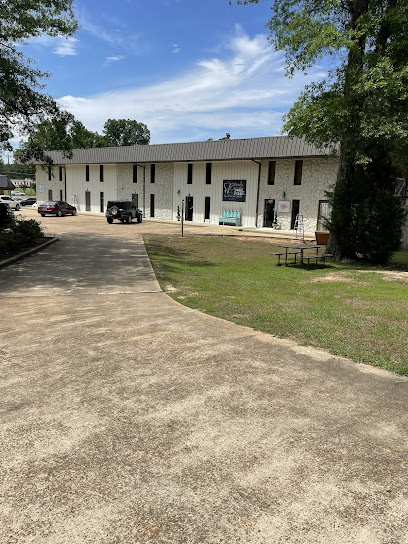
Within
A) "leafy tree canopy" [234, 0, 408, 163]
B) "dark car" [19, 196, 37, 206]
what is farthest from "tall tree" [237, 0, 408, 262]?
"dark car" [19, 196, 37, 206]

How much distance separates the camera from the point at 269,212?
33906mm

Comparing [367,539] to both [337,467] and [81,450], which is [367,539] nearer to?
[337,467]

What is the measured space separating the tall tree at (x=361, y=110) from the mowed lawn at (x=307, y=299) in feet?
4.93

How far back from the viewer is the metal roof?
1210 inches

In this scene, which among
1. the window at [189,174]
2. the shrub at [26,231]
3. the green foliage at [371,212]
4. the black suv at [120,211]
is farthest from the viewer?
the window at [189,174]

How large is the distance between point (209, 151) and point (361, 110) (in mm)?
23516

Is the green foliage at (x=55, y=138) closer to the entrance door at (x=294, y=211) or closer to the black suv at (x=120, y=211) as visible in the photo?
the black suv at (x=120, y=211)

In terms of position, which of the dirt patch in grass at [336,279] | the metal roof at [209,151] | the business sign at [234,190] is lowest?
the dirt patch in grass at [336,279]

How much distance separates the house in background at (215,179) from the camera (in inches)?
1225

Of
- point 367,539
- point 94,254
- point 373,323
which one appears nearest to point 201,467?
point 367,539

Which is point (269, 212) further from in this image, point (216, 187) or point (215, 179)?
point (215, 179)

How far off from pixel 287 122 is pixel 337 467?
14.1 meters

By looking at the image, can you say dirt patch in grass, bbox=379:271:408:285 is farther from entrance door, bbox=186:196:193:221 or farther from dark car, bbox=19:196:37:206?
dark car, bbox=19:196:37:206

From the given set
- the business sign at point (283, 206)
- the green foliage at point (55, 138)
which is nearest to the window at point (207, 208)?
the business sign at point (283, 206)
